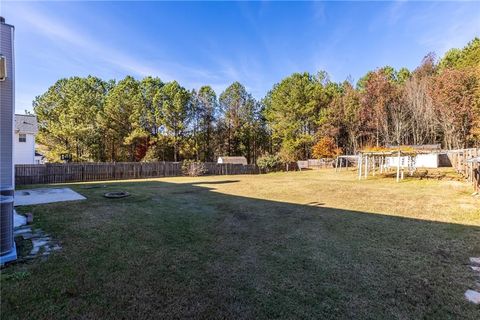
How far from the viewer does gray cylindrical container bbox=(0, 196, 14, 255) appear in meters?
2.86

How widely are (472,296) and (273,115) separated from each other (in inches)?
1249

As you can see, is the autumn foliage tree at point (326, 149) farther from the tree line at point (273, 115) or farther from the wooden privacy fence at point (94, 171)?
the wooden privacy fence at point (94, 171)

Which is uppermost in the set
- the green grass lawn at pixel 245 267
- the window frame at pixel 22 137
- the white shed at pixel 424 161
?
the window frame at pixel 22 137

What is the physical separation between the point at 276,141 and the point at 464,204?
28.5 meters

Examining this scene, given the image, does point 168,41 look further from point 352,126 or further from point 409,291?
point 352,126

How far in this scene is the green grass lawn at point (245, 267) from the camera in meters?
2.18

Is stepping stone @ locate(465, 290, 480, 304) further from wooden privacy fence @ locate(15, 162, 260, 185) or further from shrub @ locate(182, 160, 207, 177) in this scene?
shrub @ locate(182, 160, 207, 177)

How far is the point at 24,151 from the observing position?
16.6 meters

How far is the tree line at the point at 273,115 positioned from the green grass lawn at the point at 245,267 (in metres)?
22.2

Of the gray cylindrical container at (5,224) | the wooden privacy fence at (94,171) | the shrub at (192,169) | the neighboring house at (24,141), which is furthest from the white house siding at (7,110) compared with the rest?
the shrub at (192,169)

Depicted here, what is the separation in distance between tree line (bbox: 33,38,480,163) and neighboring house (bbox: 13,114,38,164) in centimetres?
587

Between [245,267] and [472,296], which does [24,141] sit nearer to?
[245,267]

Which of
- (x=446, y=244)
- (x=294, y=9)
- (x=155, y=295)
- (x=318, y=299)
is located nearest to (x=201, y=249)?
(x=155, y=295)

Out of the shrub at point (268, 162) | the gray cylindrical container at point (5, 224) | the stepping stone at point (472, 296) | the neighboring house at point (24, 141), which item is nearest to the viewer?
the stepping stone at point (472, 296)
